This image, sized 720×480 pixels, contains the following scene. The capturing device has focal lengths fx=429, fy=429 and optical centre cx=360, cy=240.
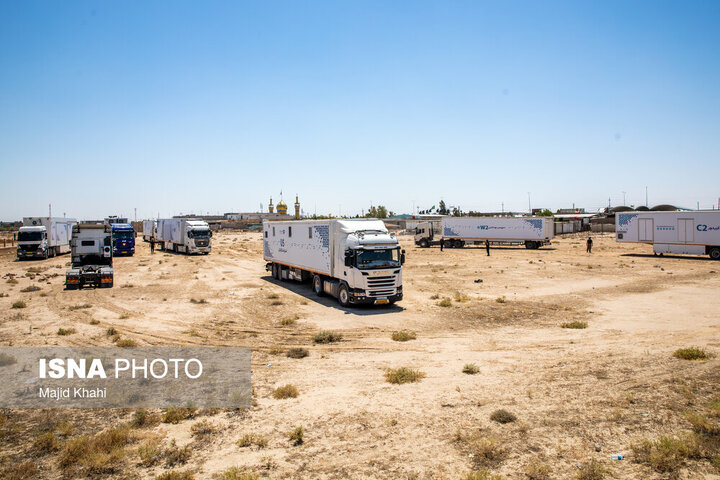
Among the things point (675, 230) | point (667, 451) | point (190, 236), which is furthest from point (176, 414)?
point (675, 230)

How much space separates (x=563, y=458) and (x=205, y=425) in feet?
20.7

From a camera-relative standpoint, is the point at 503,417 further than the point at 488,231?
No

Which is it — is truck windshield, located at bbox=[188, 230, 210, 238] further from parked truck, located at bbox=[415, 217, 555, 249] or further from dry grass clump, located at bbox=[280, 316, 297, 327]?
dry grass clump, located at bbox=[280, 316, 297, 327]

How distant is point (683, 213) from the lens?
38.7m

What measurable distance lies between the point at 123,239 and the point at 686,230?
2191 inches

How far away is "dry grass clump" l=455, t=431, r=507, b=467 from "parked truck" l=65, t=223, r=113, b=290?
2434 cm

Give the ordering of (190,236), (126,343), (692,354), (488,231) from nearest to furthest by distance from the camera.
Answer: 1. (692,354)
2. (126,343)
3. (190,236)
4. (488,231)

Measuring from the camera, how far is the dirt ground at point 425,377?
6.92 metres

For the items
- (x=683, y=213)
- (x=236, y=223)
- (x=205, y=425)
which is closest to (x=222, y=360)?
(x=205, y=425)

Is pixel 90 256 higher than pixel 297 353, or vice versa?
pixel 90 256

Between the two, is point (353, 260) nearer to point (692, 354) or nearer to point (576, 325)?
point (576, 325)

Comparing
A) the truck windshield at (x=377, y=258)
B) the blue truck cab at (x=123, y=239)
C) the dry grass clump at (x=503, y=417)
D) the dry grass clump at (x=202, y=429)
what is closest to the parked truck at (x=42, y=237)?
the blue truck cab at (x=123, y=239)

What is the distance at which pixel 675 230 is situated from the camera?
3953 centimetres

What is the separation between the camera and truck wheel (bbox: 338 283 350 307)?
1917 cm
